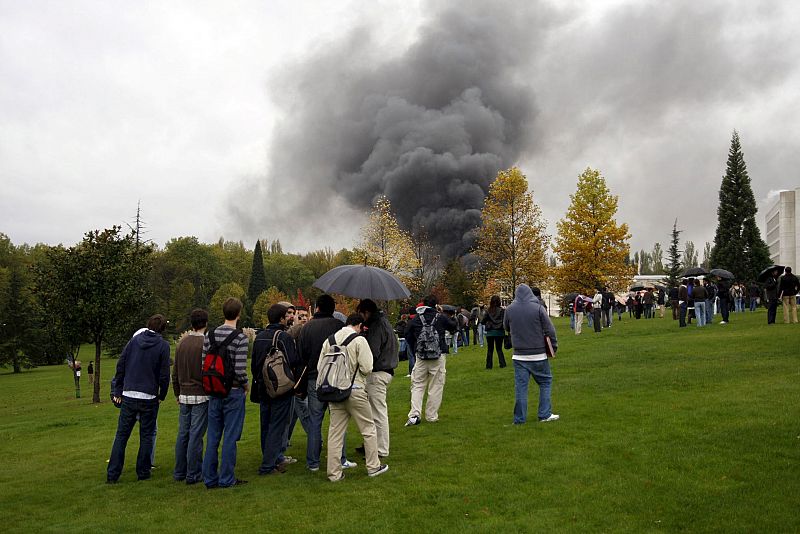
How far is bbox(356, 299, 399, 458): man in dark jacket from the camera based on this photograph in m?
7.50

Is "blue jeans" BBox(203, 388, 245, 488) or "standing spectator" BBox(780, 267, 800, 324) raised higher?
"standing spectator" BBox(780, 267, 800, 324)

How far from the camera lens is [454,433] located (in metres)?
8.77

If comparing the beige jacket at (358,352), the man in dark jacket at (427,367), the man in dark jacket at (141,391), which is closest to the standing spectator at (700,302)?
the man in dark jacket at (427,367)

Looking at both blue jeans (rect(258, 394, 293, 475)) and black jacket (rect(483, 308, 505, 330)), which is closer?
blue jeans (rect(258, 394, 293, 475))

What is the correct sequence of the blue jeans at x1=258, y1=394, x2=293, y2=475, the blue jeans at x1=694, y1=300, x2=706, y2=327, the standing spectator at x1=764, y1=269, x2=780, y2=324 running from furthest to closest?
the blue jeans at x1=694, y1=300, x2=706, y2=327 < the standing spectator at x1=764, y1=269, x2=780, y2=324 < the blue jeans at x1=258, y1=394, x2=293, y2=475

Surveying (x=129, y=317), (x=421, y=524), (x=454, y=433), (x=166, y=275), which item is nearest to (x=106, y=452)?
(x=454, y=433)

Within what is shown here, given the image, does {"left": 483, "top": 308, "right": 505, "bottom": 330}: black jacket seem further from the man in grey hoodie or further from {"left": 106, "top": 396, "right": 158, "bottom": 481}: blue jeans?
{"left": 106, "top": 396, "right": 158, "bottom": 481}: blue jeans

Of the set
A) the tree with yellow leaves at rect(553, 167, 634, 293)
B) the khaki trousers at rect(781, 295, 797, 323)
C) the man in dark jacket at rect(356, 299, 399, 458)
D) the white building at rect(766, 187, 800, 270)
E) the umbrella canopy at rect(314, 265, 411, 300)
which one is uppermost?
the white building at rect(766, 187, 800, 270)

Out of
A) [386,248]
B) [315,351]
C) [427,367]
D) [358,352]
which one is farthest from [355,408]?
[386,248]

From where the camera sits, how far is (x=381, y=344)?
758 cm

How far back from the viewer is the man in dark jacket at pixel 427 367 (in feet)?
31.0

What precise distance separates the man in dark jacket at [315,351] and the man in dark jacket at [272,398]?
131 millimetres

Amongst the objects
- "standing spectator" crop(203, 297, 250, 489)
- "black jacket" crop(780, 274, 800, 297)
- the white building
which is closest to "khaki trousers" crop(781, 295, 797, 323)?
"black jacket" crop(780, 274, 800, 297)

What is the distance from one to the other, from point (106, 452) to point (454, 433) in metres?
5.68
